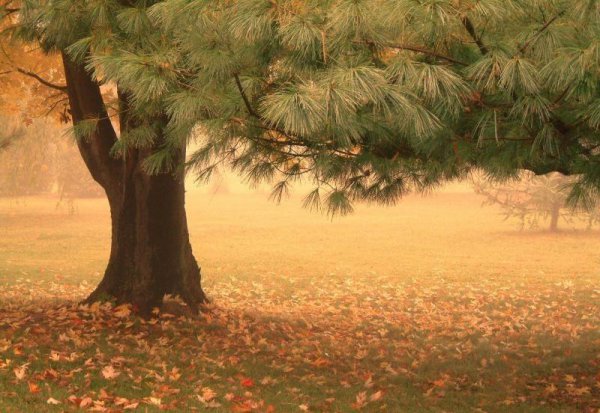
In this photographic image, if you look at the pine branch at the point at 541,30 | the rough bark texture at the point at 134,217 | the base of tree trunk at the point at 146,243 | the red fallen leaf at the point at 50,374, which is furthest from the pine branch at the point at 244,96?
the base of tree trunk at the point at 146,243

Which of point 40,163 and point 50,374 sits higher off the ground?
point 40,163

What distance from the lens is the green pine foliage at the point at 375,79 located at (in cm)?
395

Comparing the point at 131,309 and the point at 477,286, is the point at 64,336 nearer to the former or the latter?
the point at 131,309

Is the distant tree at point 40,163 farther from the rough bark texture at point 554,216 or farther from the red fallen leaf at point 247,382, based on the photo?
the rough bark texture at point 554,216

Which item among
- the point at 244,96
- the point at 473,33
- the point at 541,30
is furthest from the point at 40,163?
the point at 541,30

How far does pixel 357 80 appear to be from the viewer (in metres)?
3.87

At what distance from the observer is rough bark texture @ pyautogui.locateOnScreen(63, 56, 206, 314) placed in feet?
27.2

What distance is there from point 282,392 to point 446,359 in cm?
262

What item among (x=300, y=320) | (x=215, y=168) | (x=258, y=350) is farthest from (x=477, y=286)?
(x=215, y=168)

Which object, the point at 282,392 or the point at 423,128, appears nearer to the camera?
the point at 423,128

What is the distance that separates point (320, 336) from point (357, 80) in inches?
215

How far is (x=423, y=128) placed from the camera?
4.11 meters

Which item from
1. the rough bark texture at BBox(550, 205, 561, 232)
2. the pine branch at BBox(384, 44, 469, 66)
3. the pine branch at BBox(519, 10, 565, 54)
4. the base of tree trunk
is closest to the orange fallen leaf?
the base of tree trunk

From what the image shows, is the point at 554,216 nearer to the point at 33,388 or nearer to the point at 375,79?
the point at 33,388
